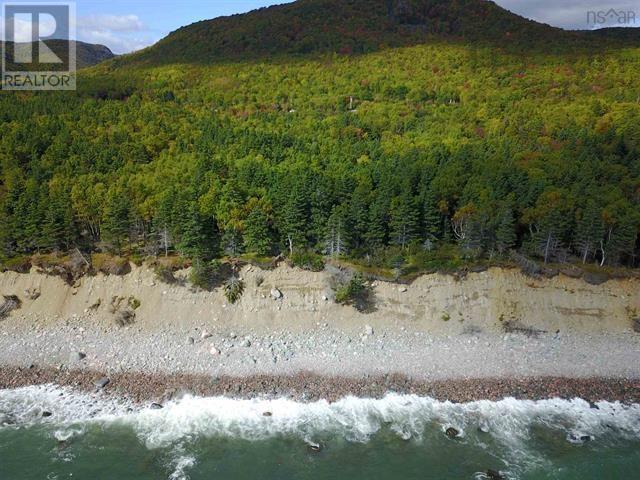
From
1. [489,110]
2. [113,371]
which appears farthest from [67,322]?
→ [489,110]

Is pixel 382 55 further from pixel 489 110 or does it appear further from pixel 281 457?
pixel 281 457

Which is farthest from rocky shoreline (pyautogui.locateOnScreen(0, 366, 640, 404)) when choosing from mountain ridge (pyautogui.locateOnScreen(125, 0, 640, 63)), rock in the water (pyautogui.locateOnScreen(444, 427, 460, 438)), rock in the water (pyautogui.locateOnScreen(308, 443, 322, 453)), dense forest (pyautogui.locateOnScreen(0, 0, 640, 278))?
mountain ridge (pyautogui.locateOnScreen(125, 0, 640, 63))

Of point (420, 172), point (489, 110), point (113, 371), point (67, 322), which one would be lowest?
point (113, 371)

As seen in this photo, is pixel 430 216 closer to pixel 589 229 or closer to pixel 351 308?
pixel 351 308

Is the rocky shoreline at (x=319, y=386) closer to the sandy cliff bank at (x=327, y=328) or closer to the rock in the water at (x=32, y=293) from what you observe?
the sandy cliff bank at (x=327, y=328)

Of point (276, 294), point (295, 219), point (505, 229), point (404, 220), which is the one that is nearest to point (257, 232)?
point (295, 219)

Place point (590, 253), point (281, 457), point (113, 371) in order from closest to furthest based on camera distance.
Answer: point (281, 457)
point (113, 371)
point (590, 253)

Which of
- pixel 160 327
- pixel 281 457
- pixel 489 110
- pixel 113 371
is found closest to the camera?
pixel 281 457
